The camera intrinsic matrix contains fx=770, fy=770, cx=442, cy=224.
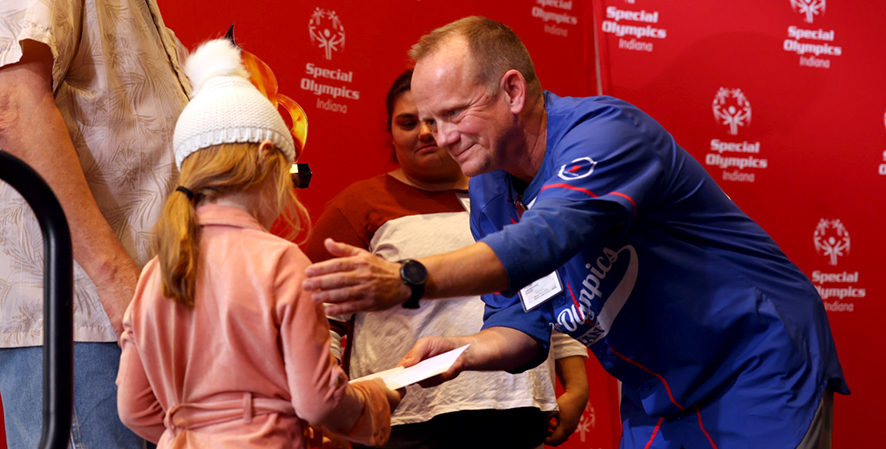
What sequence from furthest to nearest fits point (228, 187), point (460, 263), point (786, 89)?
point (786, 89) → point (228, 187) → point (460, 263)

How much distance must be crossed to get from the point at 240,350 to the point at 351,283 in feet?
1.00

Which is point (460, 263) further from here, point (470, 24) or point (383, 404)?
point (470, 24)

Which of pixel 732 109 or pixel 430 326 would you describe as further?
pixel 732 109

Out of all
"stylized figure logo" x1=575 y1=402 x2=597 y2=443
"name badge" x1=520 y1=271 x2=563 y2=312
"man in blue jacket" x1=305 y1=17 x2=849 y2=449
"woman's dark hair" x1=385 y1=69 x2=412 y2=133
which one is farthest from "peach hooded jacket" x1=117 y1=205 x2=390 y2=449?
"stylized figure logo" x1=575 y1=402 x2=597 y2=443

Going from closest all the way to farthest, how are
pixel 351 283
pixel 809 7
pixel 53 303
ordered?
pixel 53 303, pixel 351 283, pixel 809 7

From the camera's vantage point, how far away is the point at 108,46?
5.22 feet

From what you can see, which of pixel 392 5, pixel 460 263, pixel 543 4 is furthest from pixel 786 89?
pixel 460 263

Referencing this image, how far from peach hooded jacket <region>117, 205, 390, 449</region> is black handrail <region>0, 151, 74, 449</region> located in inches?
16.4

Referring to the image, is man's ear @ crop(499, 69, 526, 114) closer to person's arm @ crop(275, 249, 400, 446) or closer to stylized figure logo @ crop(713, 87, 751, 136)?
person's arm @ crop(275, 249, 400, 446)

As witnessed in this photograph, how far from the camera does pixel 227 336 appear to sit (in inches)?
50.1

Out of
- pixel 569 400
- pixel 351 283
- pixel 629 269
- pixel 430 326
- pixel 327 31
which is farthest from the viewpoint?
pixel 327 31

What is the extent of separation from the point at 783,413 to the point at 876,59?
3588 mm

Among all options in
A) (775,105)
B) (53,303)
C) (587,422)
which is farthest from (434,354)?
(775,105)

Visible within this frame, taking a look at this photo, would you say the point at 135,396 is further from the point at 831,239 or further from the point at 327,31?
the point at 831,239
